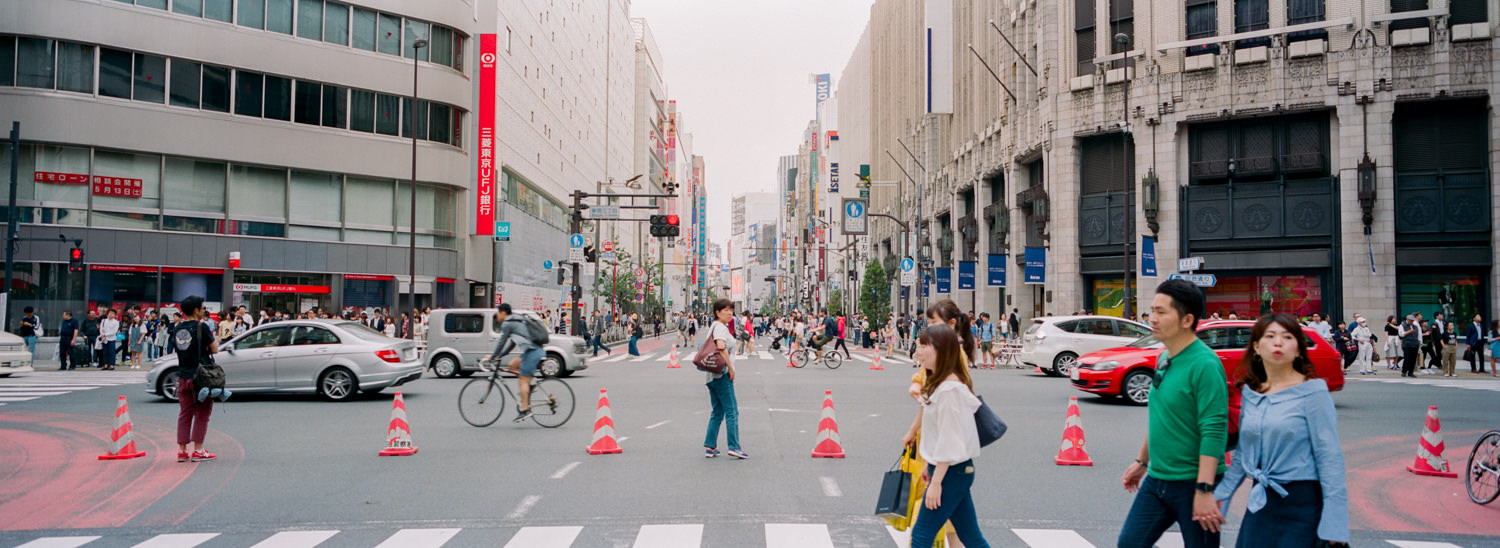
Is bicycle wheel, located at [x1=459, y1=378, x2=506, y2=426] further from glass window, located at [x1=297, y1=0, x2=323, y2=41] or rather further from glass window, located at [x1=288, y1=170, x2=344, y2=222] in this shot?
glass window, located at [x1=297, y1=0, x2=323, y2=41]

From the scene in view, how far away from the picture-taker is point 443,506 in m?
8.08

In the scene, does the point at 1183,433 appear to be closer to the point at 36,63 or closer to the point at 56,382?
the point at 56,382

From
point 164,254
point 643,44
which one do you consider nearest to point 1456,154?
point 164,254

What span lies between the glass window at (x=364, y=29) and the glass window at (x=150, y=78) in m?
6.86

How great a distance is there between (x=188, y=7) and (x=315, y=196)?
25.3 ft

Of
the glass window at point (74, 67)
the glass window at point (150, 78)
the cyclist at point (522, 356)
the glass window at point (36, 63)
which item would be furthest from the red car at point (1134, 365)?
the glass window at point (36, 63)

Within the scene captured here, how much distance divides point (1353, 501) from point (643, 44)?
11511 centimetres

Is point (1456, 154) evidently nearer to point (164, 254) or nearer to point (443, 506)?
point (443, 506)

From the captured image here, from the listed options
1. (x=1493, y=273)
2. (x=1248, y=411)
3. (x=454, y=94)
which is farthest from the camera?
(x=454, y=94)

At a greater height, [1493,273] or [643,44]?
[643,44]

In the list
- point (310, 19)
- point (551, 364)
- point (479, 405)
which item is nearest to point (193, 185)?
point (310, 19)

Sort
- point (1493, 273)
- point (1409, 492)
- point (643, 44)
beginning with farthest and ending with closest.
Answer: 1. point (643, 44)
2. point (1493, 273)
3. point (1409, 492)

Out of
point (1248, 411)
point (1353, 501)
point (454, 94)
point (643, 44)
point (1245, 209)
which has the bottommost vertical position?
point (1353, 501)

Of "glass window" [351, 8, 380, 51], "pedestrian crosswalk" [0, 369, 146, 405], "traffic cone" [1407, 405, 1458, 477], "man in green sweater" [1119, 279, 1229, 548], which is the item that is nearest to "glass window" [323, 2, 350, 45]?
"glass window" [351, 8, 380, 51]
